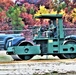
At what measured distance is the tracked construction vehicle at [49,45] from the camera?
20094 mm

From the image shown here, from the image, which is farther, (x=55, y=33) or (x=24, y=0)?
(x=24, y=0)

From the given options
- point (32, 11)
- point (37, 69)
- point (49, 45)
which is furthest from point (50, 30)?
point (32, 11)

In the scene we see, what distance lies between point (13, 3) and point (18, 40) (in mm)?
45801

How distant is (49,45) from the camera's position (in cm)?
2009

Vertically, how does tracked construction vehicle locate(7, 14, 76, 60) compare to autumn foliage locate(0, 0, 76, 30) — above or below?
above

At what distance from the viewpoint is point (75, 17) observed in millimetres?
56969

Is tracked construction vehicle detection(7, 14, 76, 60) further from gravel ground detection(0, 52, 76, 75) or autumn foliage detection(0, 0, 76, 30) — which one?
autumn foliage detection(0, 0, 76, 30)

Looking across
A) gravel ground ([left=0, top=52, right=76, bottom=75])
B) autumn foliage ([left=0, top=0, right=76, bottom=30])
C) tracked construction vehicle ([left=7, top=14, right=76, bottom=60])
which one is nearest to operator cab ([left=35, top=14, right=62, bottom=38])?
tracked construction vehicle ([left=7, top=14, right=76, bottom=60])

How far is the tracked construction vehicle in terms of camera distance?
20.1m

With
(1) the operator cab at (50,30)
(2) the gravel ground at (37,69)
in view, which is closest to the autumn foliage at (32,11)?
(1) the operator cab at (50,30)

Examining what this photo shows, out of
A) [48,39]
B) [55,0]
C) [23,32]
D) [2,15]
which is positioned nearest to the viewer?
[48,39]

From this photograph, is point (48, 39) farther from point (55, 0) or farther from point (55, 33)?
point (55, 0)

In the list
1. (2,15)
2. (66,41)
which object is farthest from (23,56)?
(2,15)

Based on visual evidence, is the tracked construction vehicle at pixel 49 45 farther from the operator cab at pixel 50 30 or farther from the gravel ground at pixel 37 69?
the gravel ground at pixel 37 69
